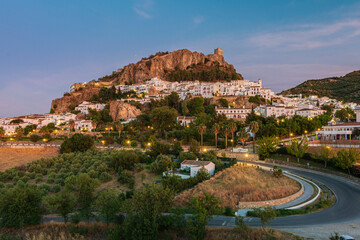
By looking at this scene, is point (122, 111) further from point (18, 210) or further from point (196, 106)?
point (18, 210)

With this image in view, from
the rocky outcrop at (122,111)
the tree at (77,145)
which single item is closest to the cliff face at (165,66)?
the rocky outcrop at (122,111)

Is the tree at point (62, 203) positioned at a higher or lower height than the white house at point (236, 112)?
lower

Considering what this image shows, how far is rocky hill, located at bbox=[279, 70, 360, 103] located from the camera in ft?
438

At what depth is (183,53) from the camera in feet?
514

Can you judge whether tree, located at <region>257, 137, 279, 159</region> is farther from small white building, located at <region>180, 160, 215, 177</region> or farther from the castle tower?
the castle tower

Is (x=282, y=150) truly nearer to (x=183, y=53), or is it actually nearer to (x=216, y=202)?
(x=216, y=202)

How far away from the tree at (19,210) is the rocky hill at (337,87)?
150 m

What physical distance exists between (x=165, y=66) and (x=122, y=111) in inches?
2865

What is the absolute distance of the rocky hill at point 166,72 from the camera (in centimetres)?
11744

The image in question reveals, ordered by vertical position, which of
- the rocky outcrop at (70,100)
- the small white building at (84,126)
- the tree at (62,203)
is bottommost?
the tree at (62,203)

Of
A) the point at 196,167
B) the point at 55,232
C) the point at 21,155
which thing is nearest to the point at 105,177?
the point at 196,167

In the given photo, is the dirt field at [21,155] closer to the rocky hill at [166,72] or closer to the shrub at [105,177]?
the shrub at [105,177]

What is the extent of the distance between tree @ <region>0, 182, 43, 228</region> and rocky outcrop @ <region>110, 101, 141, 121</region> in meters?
66.5

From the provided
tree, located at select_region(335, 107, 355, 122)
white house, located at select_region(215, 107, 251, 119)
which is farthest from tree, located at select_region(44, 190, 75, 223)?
tree, located at select_region(335, 107, 355, 122)
